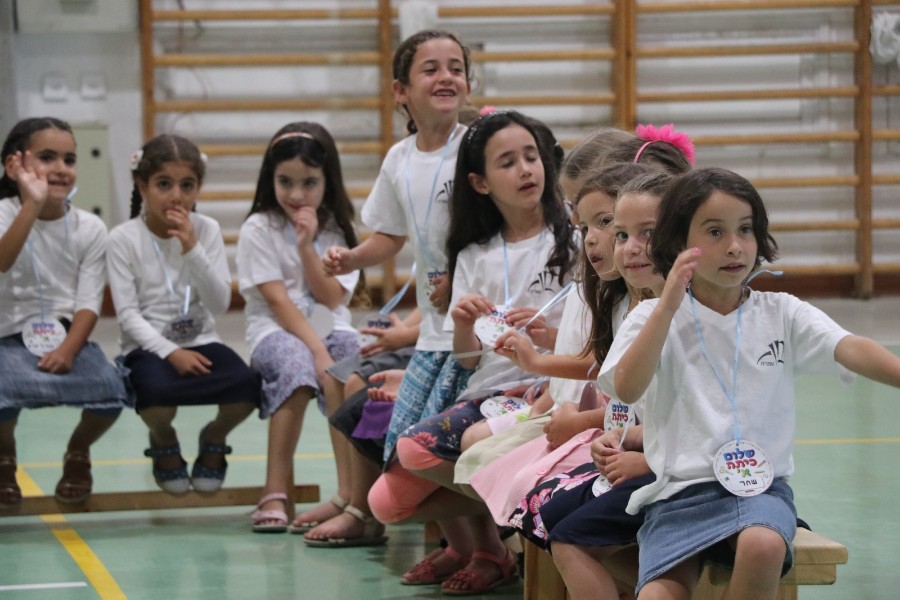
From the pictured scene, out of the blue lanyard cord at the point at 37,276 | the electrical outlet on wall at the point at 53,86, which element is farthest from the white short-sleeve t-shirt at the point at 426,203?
the electrical outlet on wall at the point at 53,86

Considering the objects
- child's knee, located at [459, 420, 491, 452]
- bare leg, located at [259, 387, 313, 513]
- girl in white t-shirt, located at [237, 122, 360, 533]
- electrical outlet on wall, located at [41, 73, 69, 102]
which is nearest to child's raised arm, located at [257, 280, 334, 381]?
girl in white t-shirt, located at [237, 122, 360, 533]

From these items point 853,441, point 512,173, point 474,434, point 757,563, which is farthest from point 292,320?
point 757,563

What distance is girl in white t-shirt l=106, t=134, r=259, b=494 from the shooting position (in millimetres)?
3633

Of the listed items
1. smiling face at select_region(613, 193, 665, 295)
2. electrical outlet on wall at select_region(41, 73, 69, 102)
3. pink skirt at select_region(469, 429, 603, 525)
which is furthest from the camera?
electrical outlet on wall at select_region(41, 73, 69, 102)

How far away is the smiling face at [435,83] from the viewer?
10.8 feet

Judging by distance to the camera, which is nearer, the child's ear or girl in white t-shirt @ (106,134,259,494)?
the child's ear

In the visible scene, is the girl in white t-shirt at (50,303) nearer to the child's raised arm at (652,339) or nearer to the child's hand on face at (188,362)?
the child's hand on face at (188,362)

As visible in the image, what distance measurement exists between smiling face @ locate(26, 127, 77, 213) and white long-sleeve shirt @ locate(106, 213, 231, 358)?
0.18m

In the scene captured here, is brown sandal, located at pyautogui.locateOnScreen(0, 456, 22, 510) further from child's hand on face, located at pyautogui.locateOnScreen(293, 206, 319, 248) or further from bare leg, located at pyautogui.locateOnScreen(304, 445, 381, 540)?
child's hand on face, located at pyautogui.locateOnScreen(293, 206, 319, 248)

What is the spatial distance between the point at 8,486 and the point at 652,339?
2248 millimetres

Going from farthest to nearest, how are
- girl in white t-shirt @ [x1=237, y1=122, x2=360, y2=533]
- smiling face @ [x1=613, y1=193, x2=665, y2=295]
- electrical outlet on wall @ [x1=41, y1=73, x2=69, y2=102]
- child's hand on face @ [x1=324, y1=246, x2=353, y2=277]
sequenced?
electrical outlet on wall @ [x1=41, y1=73, x2=69, y2=102] → girl in white t-shirt @ [x1=237, y1=122, x2=360, y2=533] → child's hand on face @ [x1=324, y1=246, x2=353, y2=277] → smiling face @ [x1=613, y1=193, x2=665, y2=295]

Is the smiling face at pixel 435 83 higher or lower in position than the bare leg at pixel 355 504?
higher

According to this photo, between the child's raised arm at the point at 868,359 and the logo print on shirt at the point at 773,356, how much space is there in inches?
3.8

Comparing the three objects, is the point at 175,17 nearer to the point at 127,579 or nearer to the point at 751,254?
the point at 127,579
